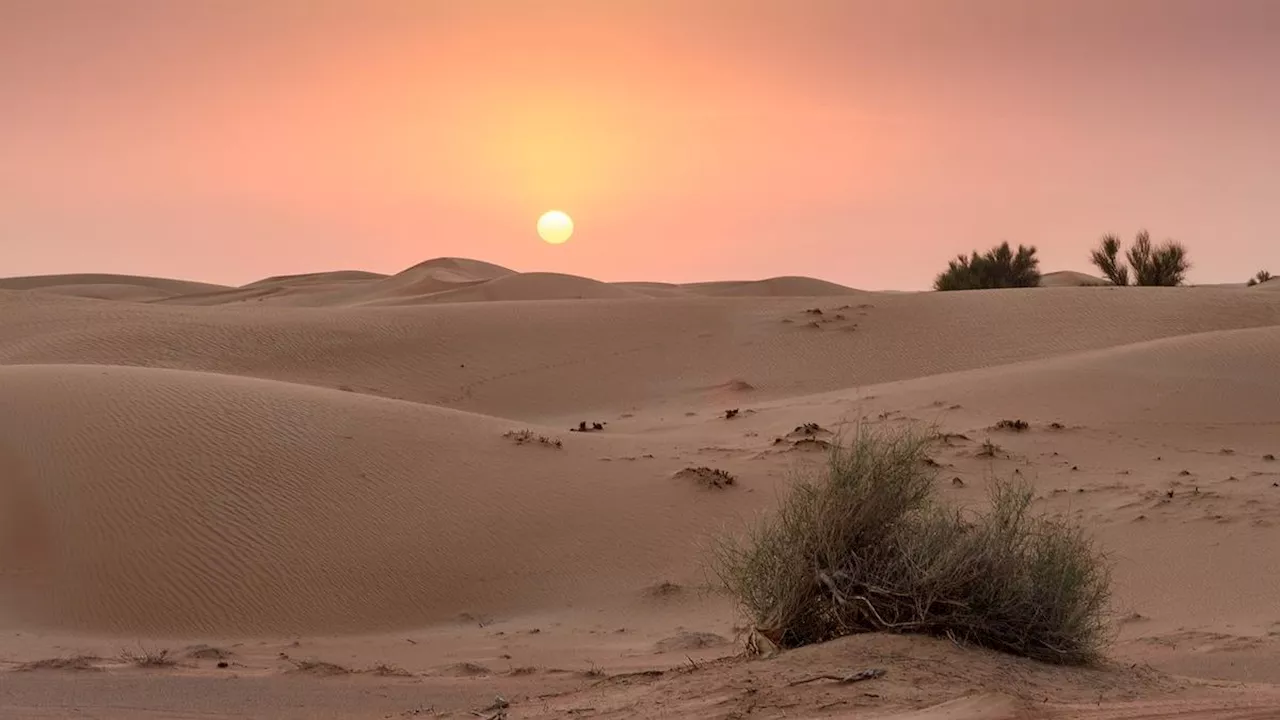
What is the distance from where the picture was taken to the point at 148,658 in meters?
7.89

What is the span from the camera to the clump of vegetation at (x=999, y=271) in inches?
1410

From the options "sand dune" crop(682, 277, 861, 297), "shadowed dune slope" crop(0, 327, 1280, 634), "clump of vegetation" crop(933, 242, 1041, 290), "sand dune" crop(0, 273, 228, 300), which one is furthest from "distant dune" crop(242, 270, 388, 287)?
"shadowed dune slope" crop(0, 327, 1280, 634)

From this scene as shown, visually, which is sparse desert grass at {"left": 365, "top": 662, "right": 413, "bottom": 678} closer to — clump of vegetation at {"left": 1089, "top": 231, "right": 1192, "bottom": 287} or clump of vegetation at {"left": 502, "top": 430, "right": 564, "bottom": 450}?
clump of vegetation at {"left": 502, "top": 430, "right": 564, "bottom": 450}

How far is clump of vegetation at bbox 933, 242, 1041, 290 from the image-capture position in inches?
1410

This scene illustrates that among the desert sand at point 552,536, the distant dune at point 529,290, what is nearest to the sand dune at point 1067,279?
the distant dune at point 529,290

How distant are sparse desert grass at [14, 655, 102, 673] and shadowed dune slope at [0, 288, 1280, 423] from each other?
11.6 meters

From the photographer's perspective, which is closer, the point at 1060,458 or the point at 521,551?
the point at 521,551

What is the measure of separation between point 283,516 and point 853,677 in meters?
6.22

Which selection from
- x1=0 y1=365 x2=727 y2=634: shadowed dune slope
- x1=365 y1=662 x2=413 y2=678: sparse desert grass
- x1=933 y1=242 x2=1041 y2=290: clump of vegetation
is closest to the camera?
x1=365 y1=662 x2=413 y2=678: sparse desert grass

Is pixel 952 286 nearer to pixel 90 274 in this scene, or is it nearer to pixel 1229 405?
pixel 1229 405

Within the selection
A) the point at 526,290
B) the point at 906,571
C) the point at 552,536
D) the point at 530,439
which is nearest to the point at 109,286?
the point at 526,290

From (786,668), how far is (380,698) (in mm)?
2330

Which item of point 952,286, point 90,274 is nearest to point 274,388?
point 952,286

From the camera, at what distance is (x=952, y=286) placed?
3716 centimetres
